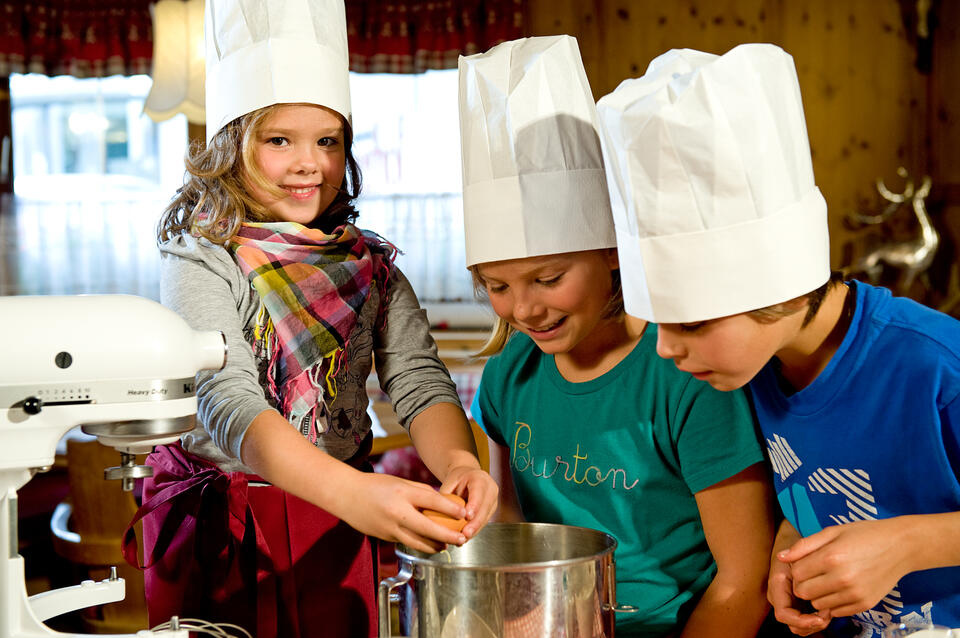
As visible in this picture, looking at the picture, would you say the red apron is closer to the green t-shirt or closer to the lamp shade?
the green t-shirt

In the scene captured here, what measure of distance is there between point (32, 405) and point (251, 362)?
1.08ft

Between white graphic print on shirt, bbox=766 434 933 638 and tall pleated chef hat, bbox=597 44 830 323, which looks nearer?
tall pleated chef hat, bbox=597 44 830 323

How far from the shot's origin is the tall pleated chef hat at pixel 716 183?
31.6 inches

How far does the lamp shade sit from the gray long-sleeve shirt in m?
1.40

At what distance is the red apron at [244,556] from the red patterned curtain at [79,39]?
3657 millimetres

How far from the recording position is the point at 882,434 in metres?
0.93

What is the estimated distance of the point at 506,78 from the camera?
3.42 ft

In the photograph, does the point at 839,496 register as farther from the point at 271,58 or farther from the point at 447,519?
the point at 271,58

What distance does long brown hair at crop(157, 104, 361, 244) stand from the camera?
1188mm

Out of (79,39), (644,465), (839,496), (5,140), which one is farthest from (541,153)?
(5,140)

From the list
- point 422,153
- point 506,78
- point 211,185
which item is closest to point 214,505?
point 211,185

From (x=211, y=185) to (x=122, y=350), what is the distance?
0.49m

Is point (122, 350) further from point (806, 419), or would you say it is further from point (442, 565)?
point (806, 419)

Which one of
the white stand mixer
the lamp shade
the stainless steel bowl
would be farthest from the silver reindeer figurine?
the white stand mixer
